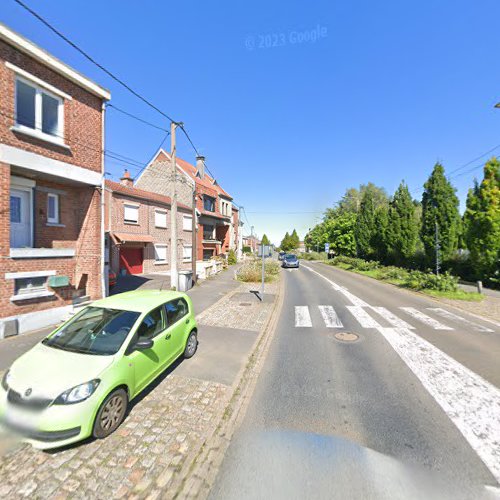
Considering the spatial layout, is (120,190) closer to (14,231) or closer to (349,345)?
(14,231)

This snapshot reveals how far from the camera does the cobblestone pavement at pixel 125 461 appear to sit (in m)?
2.69

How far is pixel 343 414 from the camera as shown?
397 cm

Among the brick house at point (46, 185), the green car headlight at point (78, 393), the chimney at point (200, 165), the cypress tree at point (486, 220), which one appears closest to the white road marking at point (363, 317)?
the green car headlight at point (78, 393)

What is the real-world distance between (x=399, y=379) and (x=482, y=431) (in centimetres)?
147

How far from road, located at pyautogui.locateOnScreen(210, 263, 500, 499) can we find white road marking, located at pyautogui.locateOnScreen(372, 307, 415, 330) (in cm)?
76

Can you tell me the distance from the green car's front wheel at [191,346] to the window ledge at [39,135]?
7.03 m

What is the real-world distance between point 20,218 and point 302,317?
970cm

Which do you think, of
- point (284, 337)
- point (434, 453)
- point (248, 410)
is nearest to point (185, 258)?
point (284, 337)

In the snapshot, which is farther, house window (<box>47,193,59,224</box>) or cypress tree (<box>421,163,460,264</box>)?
cypress tree (<box>421,163,460,264</box>)

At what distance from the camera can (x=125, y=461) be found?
3.04 meters

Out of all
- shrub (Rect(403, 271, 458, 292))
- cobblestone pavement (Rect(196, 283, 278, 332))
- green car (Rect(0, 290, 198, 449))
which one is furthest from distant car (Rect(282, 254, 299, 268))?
green car (Rect(0, 290, 198, 449))

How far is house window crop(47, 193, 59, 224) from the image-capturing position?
28.4 feet

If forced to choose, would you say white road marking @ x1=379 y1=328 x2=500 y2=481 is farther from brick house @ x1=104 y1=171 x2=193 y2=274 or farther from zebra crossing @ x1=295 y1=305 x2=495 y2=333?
brick house @ x1=104 y1=171 x2=193 y2=274

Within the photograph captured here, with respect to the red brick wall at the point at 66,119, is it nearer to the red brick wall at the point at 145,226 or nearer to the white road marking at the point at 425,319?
the red brick wall at the point at 145,226
